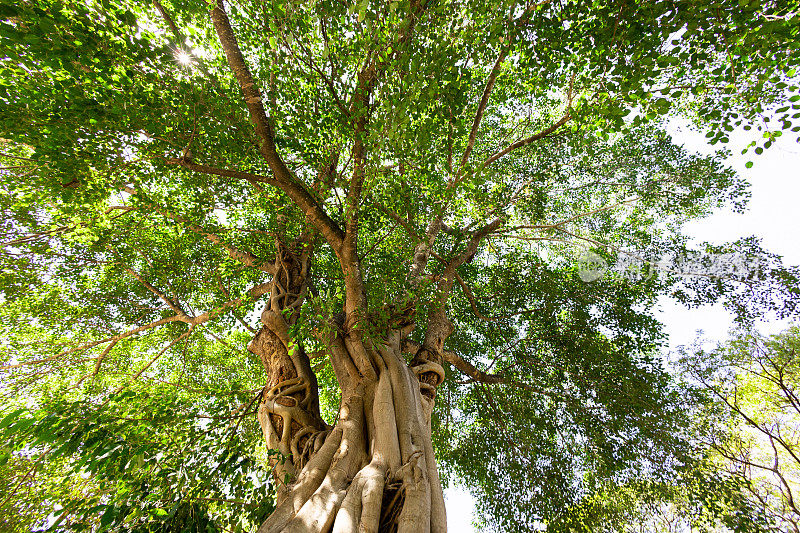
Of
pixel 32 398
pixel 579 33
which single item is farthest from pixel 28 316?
pixel 579 33

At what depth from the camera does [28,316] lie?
7738 millimetres

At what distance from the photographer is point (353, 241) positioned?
5.20 m

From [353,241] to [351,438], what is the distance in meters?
2.76

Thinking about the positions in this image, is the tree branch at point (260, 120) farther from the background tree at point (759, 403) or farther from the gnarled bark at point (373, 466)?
the background tree at point (759, 403)

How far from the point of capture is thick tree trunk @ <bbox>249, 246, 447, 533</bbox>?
3199 millimetres

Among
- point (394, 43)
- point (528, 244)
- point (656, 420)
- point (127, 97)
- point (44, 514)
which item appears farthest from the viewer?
point (528, 244)

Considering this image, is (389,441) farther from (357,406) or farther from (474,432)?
(474,432)

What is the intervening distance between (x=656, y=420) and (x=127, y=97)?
33.0 ft

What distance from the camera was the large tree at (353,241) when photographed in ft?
12.0

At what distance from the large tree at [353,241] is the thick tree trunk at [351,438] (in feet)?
0.13

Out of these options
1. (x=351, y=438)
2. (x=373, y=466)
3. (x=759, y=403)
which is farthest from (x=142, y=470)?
(x=759, y=403)

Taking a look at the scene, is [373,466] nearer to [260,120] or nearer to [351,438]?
[351,438]

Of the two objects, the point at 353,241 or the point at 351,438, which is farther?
the point at 353,241

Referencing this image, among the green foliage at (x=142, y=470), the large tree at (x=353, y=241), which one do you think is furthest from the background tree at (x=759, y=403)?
the green foliage at (x=142, y=470)
